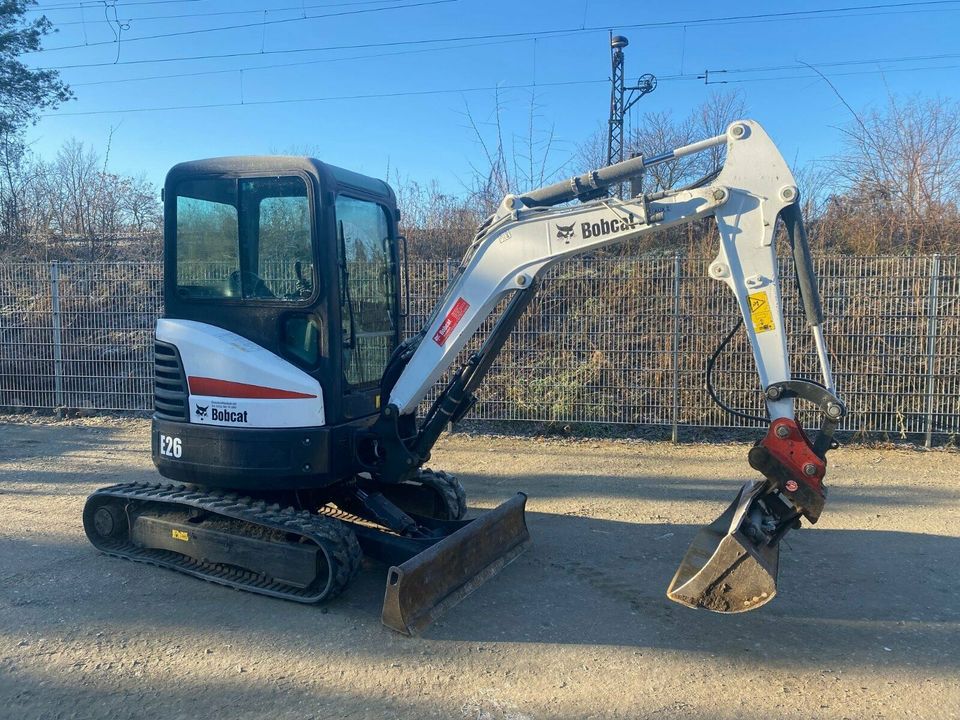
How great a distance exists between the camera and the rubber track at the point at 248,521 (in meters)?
4.20

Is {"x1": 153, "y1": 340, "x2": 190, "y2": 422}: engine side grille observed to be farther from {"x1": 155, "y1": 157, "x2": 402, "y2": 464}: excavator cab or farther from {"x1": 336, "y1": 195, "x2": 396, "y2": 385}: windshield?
{"x1": 336, "y1": 195, "x2": 396, "y2": 385}: windshield

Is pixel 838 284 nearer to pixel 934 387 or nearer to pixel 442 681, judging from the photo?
pixel 934 387

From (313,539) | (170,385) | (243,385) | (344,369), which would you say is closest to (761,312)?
(344,369)

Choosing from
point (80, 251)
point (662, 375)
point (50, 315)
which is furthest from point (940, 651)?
point (80, 251)

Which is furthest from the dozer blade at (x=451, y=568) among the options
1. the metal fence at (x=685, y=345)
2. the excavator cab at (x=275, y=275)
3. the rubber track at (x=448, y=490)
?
the metal fence at (x=685, y=345)

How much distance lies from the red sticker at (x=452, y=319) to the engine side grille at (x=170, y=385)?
1695mm

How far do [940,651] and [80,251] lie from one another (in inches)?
628

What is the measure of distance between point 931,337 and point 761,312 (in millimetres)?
5752

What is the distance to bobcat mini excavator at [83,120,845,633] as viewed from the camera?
385 centimetres

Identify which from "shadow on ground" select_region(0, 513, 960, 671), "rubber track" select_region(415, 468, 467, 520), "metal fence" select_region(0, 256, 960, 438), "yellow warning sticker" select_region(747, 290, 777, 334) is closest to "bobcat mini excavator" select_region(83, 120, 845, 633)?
"yellow warning sticker" select_region(747, 290, 777, 334)

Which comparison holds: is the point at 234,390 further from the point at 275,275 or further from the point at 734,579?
the point at 734,579

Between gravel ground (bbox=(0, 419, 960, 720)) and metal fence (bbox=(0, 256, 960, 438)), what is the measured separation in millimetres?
2748

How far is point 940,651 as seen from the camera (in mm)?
3729

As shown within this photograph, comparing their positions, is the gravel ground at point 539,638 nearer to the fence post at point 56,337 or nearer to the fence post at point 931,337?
the fence post at point 931,337
